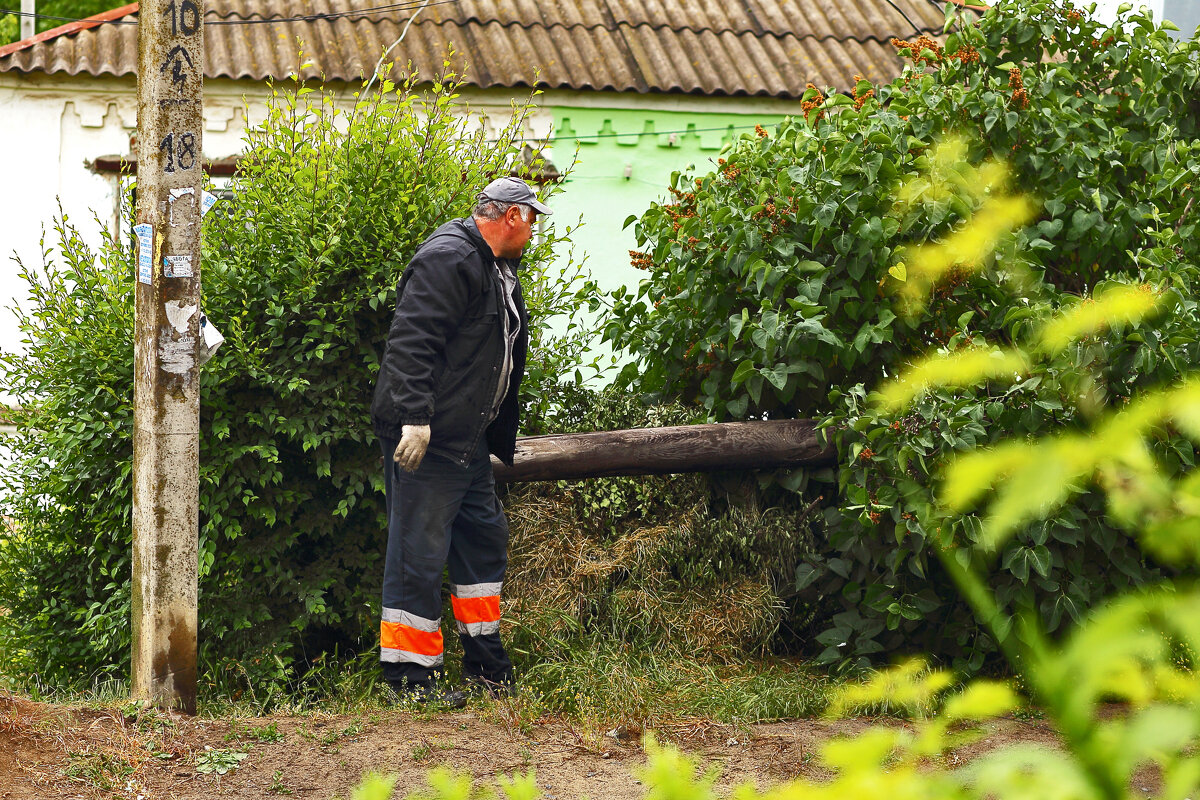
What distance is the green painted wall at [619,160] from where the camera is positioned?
9930 millimetres

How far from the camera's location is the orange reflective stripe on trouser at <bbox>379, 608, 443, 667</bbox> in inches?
173

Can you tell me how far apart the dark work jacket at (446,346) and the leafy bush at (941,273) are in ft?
3.66

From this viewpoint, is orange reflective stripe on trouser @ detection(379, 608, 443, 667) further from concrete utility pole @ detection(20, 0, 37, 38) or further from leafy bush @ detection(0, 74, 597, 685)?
concrete utility pole @ detection(20, 0, 37, 38)

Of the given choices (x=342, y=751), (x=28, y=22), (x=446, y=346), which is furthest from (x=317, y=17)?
(x=342, y=751)

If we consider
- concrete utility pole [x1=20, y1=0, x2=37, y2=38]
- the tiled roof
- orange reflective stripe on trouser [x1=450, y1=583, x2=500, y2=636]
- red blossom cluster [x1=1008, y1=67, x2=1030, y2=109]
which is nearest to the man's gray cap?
orange reflective stripe on trouser [x1=450, y1=583, x2=500, y2=636]

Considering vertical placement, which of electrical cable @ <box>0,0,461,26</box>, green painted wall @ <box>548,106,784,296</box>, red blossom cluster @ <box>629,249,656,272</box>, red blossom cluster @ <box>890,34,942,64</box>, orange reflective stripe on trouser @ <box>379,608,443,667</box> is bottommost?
orange reflective stripe on trouser @ <box>379,608,443,667</box>

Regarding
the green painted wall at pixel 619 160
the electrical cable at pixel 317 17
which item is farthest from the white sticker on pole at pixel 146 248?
the electrical cable at pixel 317 17

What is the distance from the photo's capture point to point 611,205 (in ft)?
33.0

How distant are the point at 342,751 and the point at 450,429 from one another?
122 cm

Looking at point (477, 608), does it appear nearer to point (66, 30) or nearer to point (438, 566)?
point (438, 566)

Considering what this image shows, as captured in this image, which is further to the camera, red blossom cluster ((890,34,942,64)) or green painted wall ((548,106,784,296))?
green painted wall ((548,106,784,296))

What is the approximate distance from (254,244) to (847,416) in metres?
2.53

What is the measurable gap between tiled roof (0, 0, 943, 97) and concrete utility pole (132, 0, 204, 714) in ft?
17.2

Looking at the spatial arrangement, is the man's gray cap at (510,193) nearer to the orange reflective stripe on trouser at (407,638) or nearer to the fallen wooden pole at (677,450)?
the fallen wooden pole at (677,450)
